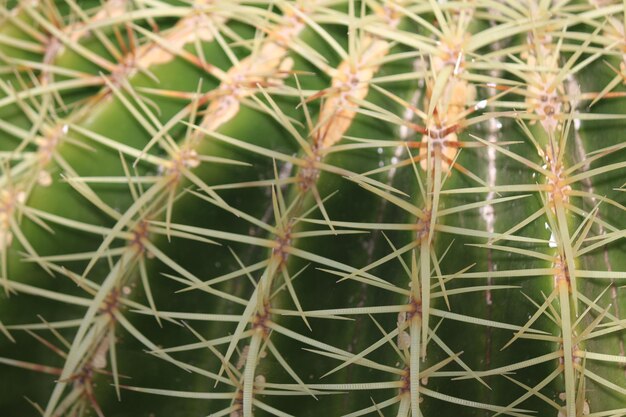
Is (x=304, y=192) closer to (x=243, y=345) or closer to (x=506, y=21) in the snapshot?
(x=243, y=345)

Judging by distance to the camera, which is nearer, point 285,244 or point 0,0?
point 285,244

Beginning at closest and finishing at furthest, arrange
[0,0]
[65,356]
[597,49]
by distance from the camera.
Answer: [597,49], [65,356], [0,0]

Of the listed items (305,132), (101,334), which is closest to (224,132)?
(305,132)

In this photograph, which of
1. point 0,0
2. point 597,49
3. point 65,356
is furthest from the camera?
point 0,0

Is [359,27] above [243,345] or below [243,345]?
above

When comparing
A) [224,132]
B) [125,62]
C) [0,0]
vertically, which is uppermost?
[0,0]

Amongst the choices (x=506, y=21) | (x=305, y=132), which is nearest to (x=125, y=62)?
(x=305, y=132)
